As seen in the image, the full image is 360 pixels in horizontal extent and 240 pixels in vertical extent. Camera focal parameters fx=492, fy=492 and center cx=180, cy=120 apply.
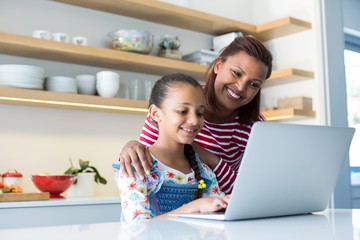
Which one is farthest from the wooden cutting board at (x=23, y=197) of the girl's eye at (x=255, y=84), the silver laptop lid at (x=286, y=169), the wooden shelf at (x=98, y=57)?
the silver laptop lid at (x=286, y=169)

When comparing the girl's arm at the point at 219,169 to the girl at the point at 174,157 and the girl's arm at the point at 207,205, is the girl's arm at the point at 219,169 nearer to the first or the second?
the girl at the point at 174,157

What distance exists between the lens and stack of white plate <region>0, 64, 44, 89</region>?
2418mm

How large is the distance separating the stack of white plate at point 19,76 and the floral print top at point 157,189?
1228 mm

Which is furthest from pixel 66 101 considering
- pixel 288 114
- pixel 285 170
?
pixel 285 170

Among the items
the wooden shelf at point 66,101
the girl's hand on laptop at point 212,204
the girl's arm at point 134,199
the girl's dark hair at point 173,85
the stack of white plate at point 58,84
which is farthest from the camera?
the stack of white plate at point 58,84

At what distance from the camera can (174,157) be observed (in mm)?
1521

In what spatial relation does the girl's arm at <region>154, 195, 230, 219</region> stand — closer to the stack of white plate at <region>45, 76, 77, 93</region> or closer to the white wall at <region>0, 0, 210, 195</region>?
the stack of white plate at <region>45, 76, 77, 93</region>

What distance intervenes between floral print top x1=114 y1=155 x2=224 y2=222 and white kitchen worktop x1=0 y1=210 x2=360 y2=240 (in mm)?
233

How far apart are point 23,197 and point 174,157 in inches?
41.6

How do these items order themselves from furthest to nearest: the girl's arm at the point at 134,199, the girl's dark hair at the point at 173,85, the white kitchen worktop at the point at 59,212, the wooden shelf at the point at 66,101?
the wooden shelf at the point at 66,101, the white kitchen worktop at the point at 59,212, the girl's dark hair at the point at 173,85, the girl's arm at the point at 134,199

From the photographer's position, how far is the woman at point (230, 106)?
166 centimetres

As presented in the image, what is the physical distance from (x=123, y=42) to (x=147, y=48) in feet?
0.51

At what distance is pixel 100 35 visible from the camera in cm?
302

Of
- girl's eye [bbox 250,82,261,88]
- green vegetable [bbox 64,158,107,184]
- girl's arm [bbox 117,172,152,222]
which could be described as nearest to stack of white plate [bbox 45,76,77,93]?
green vegetable [bbox 64,158,107,184]
